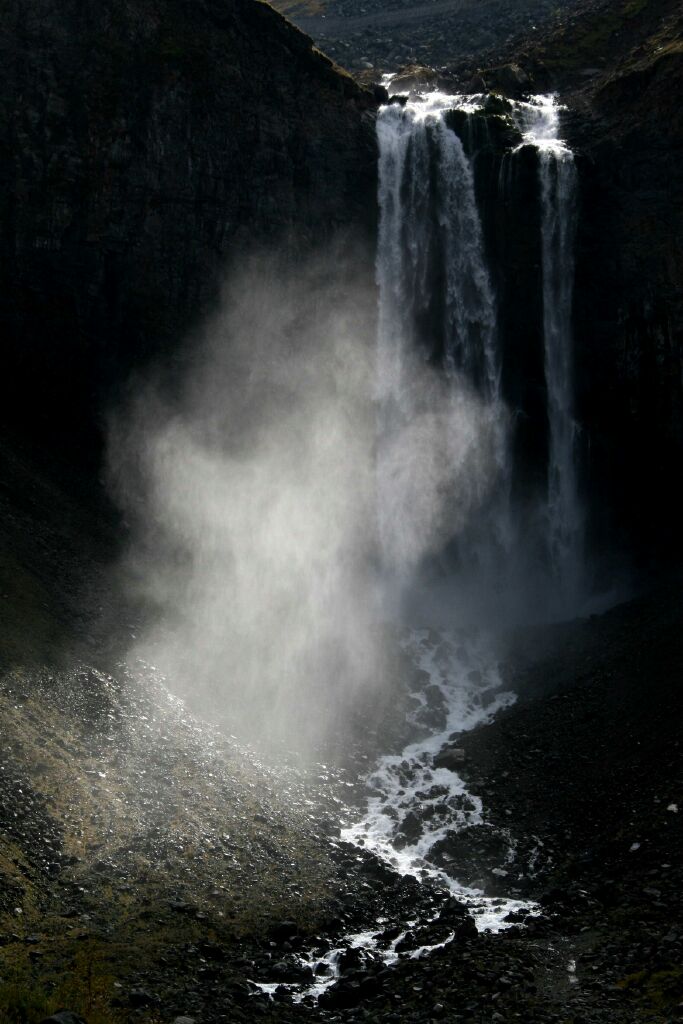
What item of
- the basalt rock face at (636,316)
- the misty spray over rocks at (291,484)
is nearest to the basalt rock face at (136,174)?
the misty spray over rocks at (291,484)

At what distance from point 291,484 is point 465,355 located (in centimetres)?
1232

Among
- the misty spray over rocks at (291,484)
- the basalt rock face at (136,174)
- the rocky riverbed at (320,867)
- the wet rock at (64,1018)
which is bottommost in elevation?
the wet rock at (64,1018)

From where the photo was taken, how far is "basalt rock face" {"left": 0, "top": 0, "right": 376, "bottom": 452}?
49.6 meters

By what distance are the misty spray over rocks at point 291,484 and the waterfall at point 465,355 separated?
0.83ft

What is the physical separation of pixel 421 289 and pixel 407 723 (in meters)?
25.6

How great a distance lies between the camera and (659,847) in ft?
95.6

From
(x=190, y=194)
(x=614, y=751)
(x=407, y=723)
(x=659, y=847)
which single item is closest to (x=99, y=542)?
(x=407, y=723)

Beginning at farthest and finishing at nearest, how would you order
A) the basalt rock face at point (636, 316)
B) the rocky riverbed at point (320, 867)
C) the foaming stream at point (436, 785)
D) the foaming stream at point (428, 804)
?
the basalt rock face at point (636, 316), the foaming stream at point (436, 785), the foaming stream at point (428, 804), the rocky riverbed at point (320, 867)

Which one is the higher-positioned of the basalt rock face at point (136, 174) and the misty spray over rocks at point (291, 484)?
the basalt rock face at point (136, 174)

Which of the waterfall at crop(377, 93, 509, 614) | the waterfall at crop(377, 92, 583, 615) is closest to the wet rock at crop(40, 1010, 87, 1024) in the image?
the waterfall at crop(377, 92, 583, 615)

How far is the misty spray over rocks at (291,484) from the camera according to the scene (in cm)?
4416

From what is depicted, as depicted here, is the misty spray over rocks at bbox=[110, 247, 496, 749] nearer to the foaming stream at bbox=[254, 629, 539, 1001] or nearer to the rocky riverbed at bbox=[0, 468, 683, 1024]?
the foaming stream at bbox=[254, 629, 539, 1001]

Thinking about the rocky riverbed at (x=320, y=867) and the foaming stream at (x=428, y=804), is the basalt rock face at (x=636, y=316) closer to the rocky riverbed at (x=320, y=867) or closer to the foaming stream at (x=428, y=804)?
the foaming stream at (x=428, y=804)

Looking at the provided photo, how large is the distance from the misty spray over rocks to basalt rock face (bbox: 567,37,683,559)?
6784mm
